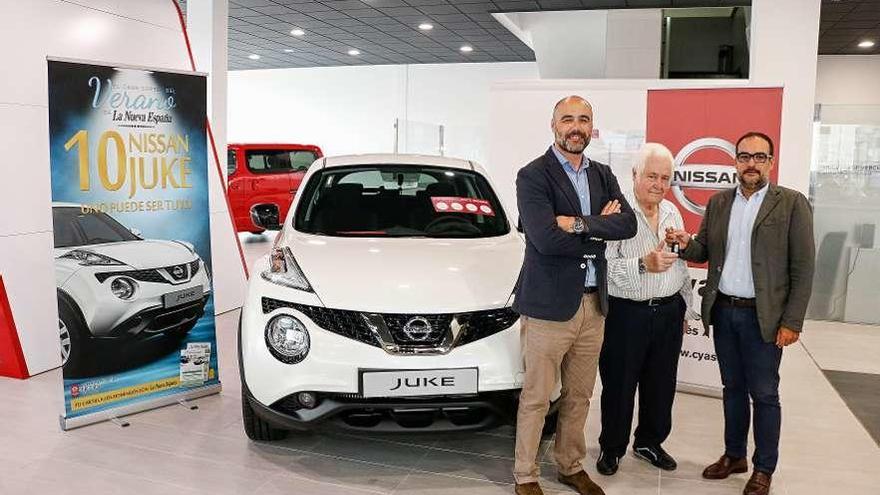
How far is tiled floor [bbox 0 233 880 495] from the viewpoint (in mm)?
2939

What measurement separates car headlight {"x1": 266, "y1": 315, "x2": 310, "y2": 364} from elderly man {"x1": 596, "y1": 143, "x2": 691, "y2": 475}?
1.22 meters

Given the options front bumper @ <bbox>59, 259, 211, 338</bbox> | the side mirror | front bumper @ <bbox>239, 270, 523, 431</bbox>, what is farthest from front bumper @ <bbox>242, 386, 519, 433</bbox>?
the side mirror

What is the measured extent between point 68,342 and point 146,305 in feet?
1.24

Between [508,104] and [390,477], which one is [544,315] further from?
[508,104]

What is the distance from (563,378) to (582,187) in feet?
2.42

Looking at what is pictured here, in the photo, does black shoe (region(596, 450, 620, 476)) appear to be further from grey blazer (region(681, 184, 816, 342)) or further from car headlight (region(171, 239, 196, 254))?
car headlight (region(171, 239, 196, 254))

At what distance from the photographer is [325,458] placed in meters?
3.21

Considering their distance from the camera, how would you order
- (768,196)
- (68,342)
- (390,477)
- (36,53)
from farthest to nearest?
(36,53) → (68,342) → (390,477) → (768,196)

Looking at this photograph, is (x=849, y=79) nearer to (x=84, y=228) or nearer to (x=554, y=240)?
(x=554, y=240)

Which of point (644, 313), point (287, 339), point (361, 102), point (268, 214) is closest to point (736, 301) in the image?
point (644, 313)

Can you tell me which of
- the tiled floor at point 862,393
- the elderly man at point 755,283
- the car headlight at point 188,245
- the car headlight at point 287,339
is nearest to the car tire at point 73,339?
the car headlight at point 188,245

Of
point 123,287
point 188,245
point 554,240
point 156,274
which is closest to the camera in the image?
point 554,240

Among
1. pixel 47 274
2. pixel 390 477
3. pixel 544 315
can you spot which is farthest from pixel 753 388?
pixel 47 274

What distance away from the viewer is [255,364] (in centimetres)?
289
